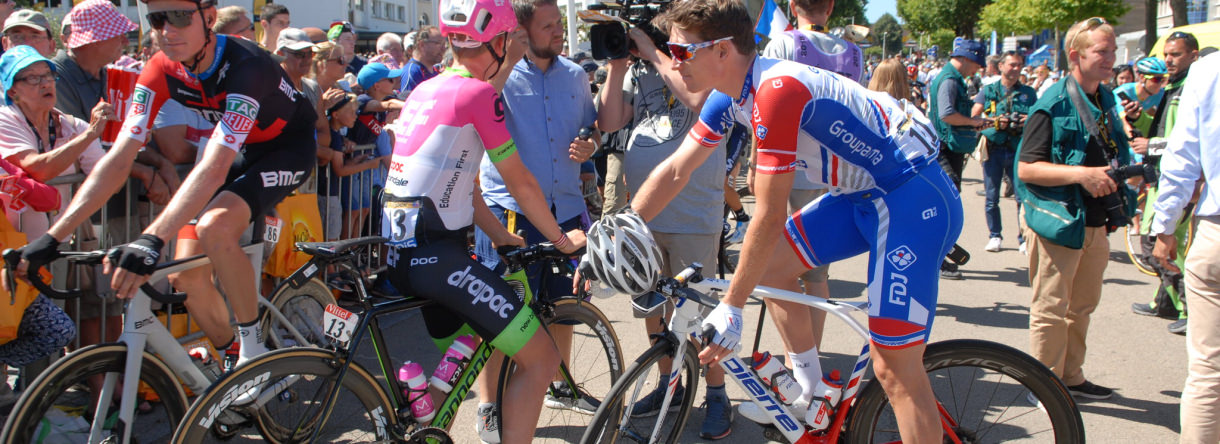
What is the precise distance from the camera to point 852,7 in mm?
81750

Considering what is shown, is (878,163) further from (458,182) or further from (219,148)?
(219,148)

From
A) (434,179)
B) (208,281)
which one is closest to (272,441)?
(208,281)

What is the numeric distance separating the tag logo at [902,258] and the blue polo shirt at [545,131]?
1.70m

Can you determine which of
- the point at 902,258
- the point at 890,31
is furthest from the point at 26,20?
the point at 890,31

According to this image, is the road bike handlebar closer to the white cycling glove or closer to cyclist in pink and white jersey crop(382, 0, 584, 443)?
cyclist in pink and white jersey crop(382, 0, 584, 443)

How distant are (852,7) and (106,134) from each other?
3310 inches

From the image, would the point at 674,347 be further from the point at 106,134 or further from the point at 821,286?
the point at 106,134

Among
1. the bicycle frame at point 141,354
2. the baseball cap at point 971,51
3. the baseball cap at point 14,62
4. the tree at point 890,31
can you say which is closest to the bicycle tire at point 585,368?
the bicycle frame at point 141,354

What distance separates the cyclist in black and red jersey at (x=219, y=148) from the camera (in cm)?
306

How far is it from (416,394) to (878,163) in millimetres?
1818

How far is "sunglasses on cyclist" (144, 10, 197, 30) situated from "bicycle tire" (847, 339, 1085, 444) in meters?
2.95

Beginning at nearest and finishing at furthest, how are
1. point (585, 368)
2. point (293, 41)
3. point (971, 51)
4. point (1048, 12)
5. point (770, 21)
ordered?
point (585, 368) < point (770, 21) < point (293, 41) < point (971, 51) < point (1048, 12)

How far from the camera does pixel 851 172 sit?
9.57 ft

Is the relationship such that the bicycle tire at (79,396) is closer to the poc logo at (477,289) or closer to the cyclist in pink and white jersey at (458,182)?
the cyclist in pink and white jersey at (458,182)
